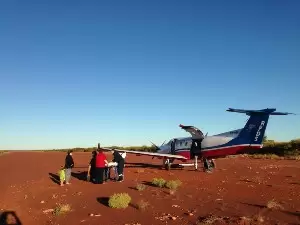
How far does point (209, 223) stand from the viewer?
9914mm

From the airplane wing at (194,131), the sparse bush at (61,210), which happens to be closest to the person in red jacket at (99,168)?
the sparse bush at (61,210)

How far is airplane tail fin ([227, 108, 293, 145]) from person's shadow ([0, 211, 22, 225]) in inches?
635

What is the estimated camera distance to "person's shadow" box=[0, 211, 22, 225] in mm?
11275

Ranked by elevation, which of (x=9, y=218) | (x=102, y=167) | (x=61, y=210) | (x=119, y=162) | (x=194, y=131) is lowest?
(x=9, y=218)

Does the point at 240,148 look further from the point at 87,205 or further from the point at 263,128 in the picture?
the point at 87,205

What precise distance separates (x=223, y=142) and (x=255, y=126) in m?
2.82

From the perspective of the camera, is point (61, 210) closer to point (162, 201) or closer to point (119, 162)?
point (162, 201)

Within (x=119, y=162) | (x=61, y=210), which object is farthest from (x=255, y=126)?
(x=61, y=210)

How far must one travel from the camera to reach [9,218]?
11.9 m

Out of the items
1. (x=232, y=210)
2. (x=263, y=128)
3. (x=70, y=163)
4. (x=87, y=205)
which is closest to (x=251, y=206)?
(x=232, y=210)

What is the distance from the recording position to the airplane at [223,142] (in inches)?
938

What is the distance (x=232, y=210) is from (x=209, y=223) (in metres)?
2.15

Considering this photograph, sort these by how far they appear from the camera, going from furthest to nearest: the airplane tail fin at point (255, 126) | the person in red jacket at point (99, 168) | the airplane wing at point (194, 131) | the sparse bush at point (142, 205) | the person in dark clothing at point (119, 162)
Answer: the airplane wing at point (194, 131) → the airplane tail fin at point (255, 126) → the person in dark clothing at point (119, 162) → the person in red jacket at point (99, 168) → the sparse bush at point (142, 205)

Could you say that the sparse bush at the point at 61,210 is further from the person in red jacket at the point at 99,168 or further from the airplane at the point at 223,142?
the airplane at the point at 223,142
